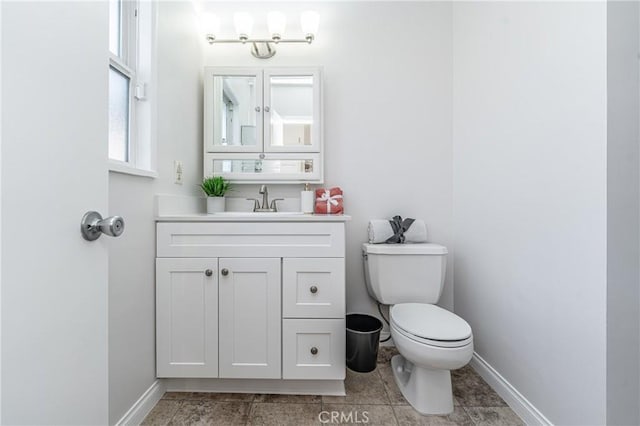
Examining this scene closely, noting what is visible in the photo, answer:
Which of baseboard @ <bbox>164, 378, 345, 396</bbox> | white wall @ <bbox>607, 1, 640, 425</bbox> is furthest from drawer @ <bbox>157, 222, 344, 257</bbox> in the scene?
white wall @ <bbox>607, 1, 640, 425</bbox>

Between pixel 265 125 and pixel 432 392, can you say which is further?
pixel 265 125

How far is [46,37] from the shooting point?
0.42 meters

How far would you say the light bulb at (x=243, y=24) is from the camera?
1738 millimetres

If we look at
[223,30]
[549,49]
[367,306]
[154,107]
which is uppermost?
[223,30]

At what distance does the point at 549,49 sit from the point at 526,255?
2.73 ft

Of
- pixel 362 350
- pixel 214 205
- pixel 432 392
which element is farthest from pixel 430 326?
pixel 214 205

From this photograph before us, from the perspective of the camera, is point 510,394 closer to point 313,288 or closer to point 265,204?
point 313,288

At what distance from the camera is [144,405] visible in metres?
1.21

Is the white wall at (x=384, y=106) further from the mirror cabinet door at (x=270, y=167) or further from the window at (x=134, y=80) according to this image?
the window at (x=134, y=80)

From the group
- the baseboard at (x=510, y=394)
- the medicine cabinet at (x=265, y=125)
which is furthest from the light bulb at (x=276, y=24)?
the baseboard at (x=510, y=394)

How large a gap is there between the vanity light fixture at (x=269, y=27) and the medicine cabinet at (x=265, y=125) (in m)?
0.18

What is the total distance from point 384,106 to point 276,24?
0.84 meters

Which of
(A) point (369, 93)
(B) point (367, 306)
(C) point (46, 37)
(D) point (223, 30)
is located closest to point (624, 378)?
(B) point (367, 306)

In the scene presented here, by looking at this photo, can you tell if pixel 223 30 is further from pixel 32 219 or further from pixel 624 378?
pixel 624 378
